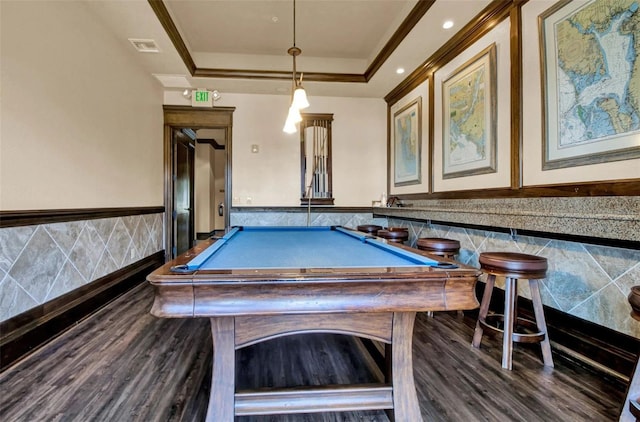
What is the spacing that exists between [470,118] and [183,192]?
4.62 meters

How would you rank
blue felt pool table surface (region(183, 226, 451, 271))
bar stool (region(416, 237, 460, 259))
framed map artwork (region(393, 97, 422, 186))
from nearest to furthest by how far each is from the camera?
blue felt pool table surface (region(183, 226, 451, 271)), bar stool (region(416, 237, 460, 259)), framed map artwork (region(393, 97, 422, 186))

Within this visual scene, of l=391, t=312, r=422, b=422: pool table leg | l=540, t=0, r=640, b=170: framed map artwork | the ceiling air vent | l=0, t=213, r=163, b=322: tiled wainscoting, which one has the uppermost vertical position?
the ceiling air vent

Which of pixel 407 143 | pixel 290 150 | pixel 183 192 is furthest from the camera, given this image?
pixel 183 192

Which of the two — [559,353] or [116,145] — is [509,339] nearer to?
[559,353]

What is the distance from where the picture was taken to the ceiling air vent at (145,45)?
10.4 ft

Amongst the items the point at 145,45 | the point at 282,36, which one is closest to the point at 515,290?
the point at 282,36

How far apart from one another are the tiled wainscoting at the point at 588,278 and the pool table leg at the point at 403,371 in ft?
4.52

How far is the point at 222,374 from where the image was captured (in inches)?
48.4

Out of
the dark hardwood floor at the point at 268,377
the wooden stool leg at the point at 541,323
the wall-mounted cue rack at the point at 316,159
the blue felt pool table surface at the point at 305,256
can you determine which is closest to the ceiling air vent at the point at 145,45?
the wall-mounted cue rack at the point at 316,159

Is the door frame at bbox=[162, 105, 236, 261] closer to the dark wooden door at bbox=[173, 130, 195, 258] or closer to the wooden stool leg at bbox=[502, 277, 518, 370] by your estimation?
the dark wooden door at bbox=[173, 130, 195, 258]

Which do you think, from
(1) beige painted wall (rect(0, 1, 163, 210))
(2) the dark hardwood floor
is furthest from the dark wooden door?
(2) the dark hardwood floor

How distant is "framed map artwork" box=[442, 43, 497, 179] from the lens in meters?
2.65

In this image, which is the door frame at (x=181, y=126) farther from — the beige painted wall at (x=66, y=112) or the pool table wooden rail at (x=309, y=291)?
the pool table wooden rail at (x=309, y=291)

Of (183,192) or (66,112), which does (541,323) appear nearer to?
(66,112)
